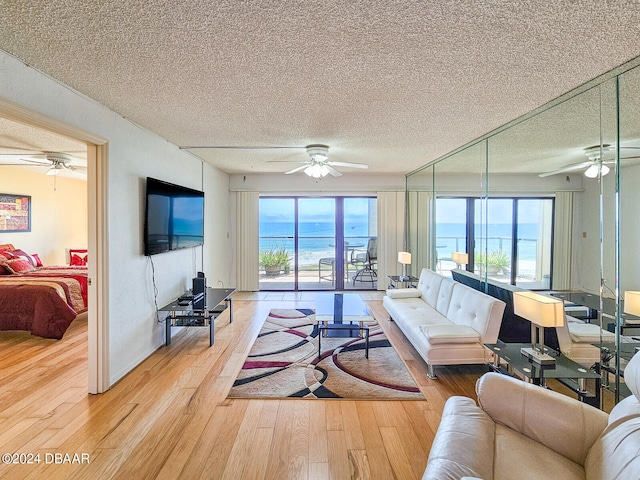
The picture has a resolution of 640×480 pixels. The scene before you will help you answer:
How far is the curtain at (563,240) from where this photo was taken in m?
2.63

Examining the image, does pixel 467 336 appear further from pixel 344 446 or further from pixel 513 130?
pixel 513 130

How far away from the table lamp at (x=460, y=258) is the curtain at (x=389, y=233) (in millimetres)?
1899

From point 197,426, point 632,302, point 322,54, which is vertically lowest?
point 197,426

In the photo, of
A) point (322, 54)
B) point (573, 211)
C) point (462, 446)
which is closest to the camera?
point (462, 446)

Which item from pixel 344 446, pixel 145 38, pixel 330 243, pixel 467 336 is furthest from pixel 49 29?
pixel 330 243

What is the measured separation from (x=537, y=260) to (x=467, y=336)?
102 cm

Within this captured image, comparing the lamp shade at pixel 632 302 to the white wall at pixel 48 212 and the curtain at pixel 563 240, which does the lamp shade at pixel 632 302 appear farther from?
the white wall at pixel 48 212

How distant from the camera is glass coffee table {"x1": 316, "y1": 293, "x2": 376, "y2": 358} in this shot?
344 centimetres

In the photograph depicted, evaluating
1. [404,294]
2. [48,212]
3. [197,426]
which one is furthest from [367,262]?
[48,212]

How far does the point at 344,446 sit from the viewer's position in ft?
6.70

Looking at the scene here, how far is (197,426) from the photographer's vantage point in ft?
7.33

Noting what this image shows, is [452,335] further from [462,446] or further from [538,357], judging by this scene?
[462,446]

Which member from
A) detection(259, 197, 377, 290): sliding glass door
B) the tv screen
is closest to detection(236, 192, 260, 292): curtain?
detection(259, 197, 377, 290): sliding glass door

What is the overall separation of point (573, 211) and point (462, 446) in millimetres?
2186
